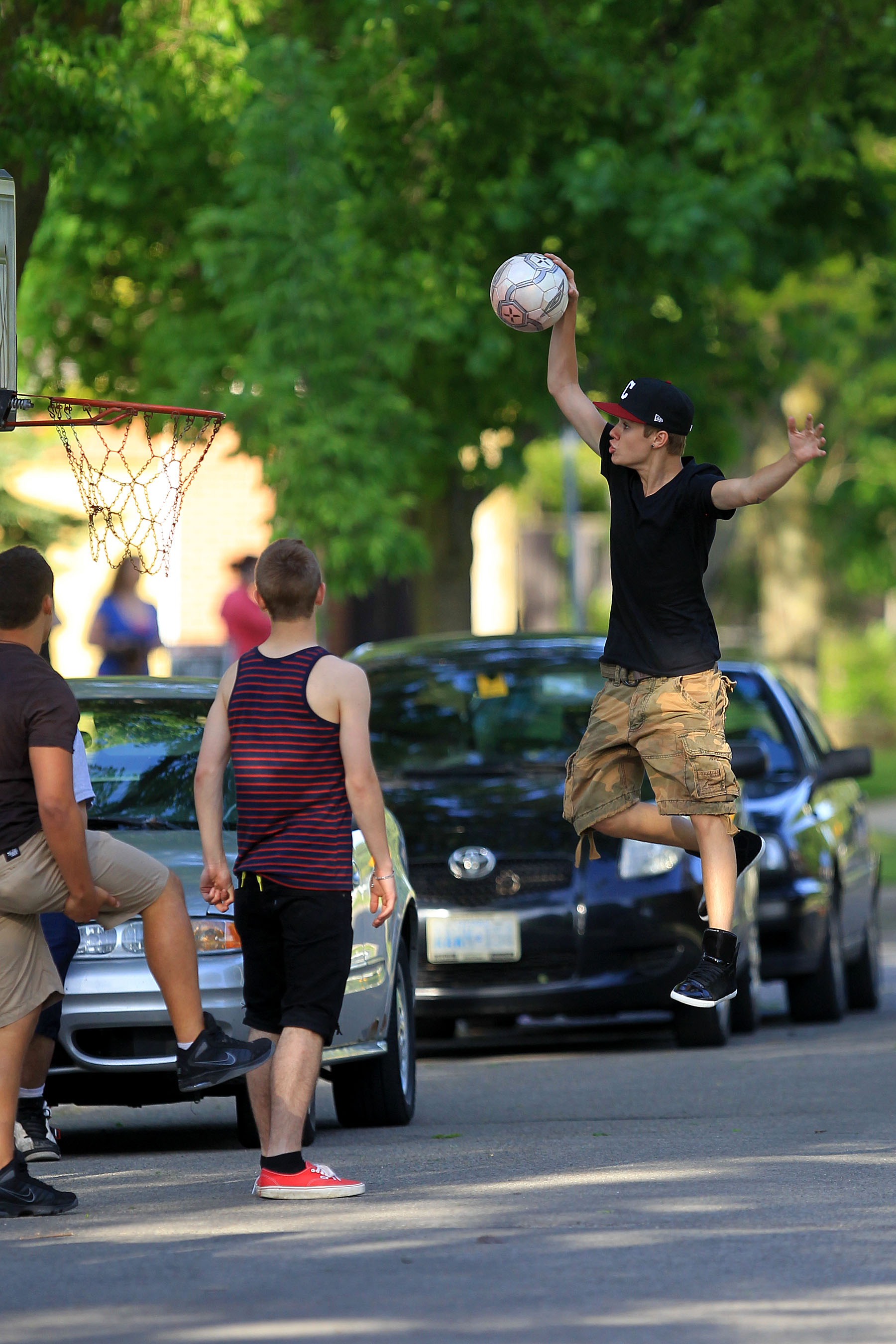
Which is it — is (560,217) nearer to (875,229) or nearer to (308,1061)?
(875,229)

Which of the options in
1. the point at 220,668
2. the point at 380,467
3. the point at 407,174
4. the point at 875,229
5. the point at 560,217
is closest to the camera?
the point at 407,174

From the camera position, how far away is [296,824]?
21.6 ft

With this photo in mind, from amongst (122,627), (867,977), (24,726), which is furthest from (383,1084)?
(122,627)

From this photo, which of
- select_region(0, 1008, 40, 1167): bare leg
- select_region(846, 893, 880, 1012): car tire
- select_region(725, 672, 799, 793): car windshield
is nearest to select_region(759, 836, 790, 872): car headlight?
select_region(725, 672, 799, 793): car windshield

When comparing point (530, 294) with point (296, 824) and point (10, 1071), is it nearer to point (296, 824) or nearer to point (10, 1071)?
point (296, 824)

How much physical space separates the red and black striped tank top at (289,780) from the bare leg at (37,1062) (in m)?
1.06

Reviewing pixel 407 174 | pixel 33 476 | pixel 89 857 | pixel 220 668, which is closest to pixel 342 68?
pixel 407 174

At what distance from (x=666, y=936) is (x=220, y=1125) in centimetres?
233

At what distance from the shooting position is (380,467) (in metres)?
15.1

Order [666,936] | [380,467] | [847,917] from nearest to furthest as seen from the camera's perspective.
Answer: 1. [666,936]
2. [847,917]
3. [380,467]

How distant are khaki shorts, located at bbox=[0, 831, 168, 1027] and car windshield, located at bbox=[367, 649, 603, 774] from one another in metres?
4.23

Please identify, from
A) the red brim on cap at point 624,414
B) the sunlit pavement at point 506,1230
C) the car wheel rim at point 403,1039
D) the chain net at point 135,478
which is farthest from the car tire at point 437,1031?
the red brim on cap at point 624,414

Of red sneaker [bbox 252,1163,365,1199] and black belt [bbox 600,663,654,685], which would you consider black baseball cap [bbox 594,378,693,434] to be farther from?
red sneaker [bbox 252,1163,365,1199]

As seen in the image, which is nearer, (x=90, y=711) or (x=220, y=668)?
(x=90, y=711)
